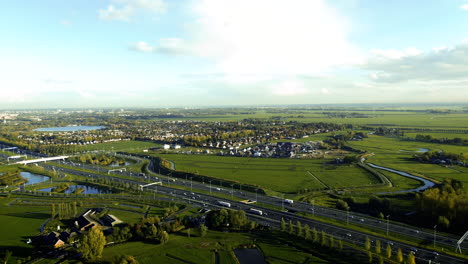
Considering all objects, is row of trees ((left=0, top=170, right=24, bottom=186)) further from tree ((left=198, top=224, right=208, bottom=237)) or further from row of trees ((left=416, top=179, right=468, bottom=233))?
row of trees ((left=416, top=179, right=468, bottom=233))

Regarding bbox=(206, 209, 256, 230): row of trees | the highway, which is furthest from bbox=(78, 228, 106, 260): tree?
the highway

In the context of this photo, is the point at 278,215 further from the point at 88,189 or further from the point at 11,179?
the point at 11,179

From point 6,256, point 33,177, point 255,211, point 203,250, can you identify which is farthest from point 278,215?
point 33,177

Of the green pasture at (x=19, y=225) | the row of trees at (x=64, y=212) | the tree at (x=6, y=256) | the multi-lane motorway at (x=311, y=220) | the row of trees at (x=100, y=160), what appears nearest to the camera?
the tree at (x=6, y=256)

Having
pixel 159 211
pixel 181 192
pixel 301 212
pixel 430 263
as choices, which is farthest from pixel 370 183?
pixel 159 211

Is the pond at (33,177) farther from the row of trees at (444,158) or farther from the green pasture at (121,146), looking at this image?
the row of trees at (444,158)

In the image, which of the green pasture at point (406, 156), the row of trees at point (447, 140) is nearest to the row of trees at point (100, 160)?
the green pasture at point (406, 156)
